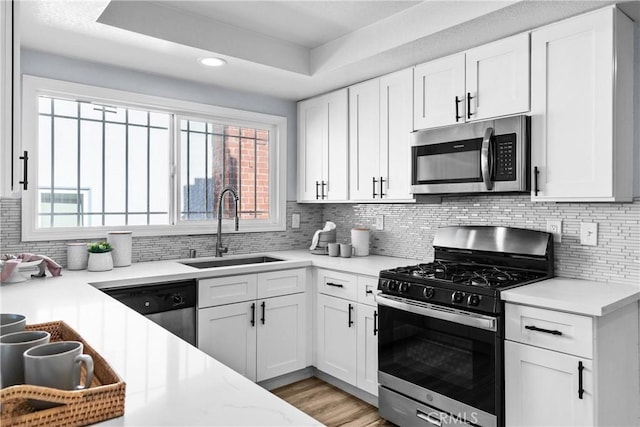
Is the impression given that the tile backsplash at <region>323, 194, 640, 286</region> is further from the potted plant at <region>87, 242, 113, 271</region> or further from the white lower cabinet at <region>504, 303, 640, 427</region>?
the potted plant at <region>87, 242, 113, 271</region>

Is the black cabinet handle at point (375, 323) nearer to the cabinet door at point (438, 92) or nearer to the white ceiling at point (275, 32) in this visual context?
the cabinet door at point (438, 92)

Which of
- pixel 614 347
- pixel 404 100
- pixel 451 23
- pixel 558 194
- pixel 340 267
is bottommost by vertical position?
pixel 614 347

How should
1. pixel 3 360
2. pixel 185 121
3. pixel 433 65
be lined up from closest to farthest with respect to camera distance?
pixel 3 360 < pixel 433 65 < pixel 185 121

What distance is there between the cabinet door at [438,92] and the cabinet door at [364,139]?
1.23ft

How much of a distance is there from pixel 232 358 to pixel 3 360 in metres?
2.09

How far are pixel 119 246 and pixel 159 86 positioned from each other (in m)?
1.18

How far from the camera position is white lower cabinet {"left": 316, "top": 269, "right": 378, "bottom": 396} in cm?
278

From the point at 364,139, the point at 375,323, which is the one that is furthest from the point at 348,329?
the point at 364,139

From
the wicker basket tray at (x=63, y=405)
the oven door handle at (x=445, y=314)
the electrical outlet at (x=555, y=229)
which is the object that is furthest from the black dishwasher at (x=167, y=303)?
the electrical outlet at (x=555, y=229)

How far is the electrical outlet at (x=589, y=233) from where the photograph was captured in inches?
91.8

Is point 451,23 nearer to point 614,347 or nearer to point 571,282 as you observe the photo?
point 571,282

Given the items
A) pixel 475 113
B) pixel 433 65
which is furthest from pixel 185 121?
pixel 475 113

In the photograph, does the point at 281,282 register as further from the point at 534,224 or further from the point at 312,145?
the point at 534,224

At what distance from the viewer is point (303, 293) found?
125 inches
